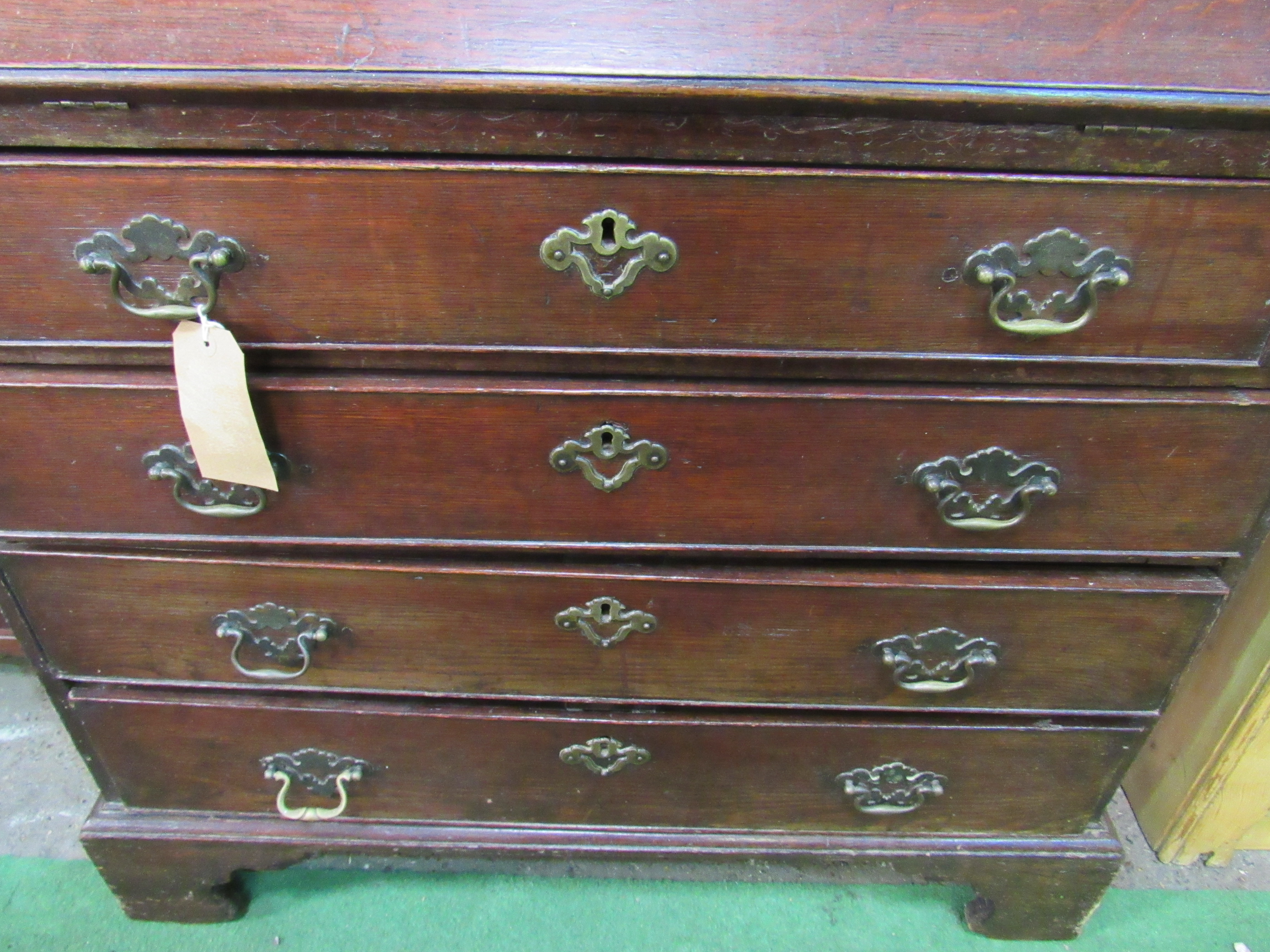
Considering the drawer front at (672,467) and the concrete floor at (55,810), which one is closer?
the drawer front at (672,467)

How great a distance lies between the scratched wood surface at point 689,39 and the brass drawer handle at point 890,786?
2.26 feet

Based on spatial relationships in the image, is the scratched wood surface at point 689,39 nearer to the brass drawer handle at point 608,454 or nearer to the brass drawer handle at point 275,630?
the brass drawer handle at point 608,454

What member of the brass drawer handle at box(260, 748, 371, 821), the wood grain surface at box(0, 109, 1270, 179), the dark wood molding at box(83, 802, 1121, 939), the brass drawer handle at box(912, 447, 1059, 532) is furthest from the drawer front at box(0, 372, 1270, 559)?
the dark wood molding at box(83, 802, 1121, 939)

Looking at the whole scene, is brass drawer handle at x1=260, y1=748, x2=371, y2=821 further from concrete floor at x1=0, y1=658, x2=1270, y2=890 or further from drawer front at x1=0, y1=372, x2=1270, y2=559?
concrete floor at x1=0, y1=658, x2=1270, y2=890

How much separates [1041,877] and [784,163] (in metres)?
0.88

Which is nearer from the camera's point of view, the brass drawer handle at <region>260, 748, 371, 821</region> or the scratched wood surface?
the scratched wood surface

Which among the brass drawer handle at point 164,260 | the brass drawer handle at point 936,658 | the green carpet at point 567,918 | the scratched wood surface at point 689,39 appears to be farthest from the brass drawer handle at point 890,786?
the brass drawer handle at point 164,260

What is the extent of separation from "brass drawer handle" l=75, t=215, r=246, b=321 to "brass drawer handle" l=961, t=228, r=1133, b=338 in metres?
0.57

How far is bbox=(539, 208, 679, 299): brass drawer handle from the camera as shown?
2.00ft

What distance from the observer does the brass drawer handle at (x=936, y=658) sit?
0.81 meters

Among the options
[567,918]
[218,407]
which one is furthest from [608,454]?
[567,918]

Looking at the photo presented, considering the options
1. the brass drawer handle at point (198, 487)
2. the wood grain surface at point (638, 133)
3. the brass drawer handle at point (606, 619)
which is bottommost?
the brass drawer handle at point (606, 619)

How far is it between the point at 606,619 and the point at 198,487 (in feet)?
1.28

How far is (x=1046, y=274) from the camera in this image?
62cm
